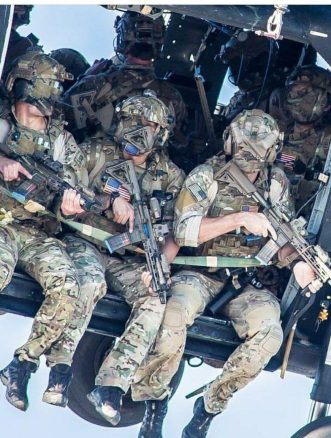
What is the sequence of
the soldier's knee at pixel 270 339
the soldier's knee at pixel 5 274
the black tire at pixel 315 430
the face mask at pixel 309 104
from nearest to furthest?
the soldier's knee at pixel 5 274
the soldier's knee at pixel 270 339
the black tire at pixel 315 430
the face mask at pixel 309 104

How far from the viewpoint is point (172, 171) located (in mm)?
18359

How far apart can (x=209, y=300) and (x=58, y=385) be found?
5.43ft

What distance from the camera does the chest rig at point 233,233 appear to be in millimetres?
18125

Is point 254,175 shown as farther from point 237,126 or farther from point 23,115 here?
point 23,115

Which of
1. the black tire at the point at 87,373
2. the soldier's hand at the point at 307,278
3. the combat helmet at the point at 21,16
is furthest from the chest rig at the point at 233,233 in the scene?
the combat helmet at the point at 21,16

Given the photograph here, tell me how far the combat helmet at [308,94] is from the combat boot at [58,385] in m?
3.51

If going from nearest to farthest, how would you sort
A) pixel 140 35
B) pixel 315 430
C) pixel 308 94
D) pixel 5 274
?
pixel 5 274
pixel 315 430
pixel 308 94
pixel 140 35

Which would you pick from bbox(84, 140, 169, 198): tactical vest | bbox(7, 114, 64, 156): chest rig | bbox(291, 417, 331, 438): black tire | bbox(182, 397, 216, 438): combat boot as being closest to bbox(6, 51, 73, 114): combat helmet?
bbox(7, 114, 64, 156): chest rig

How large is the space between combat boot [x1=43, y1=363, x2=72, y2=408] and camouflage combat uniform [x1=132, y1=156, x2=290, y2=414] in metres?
0.76

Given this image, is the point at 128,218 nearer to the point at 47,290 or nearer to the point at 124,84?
the point at 47,290

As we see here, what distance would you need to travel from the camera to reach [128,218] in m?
17.8

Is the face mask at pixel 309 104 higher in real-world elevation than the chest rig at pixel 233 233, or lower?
higher

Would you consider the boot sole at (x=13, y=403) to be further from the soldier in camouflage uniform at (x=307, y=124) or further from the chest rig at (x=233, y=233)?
the soldier in camouflage uniform at (x=307, y=124)

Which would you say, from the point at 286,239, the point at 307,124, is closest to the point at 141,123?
the point at 286,239
